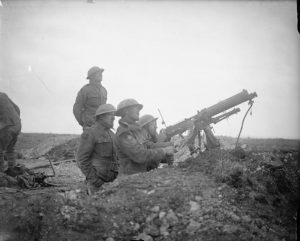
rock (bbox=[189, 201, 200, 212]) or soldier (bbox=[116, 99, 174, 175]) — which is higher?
soldier (bbox=[116, 99, 174, 175])

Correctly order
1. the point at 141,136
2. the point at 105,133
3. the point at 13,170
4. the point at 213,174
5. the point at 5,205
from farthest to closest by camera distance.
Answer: the point at 13,170 < the point at 141,136 < the point at 105,133 < the point at 213,174 < the point at 5,205

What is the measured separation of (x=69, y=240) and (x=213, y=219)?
2.00m

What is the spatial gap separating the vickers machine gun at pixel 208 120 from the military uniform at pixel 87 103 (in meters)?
1.93

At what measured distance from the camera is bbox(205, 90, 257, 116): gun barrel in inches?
287

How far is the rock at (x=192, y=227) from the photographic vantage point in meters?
4.17

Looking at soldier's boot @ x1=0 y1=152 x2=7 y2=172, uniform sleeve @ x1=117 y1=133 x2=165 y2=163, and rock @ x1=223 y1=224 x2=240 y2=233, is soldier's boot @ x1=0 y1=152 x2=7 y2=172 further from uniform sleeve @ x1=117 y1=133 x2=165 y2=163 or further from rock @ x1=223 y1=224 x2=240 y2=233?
rock @ x1=223 y1=224 x2=240 y2=233

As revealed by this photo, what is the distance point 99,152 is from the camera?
6.27 m

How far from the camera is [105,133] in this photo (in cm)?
640

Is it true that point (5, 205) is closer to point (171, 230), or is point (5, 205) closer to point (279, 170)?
point (171, 230)

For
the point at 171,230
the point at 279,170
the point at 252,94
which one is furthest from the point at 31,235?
the point at 252,94

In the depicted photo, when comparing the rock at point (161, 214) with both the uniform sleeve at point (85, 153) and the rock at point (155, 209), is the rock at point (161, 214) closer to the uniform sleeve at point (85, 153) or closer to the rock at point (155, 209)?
the rock at point (155, 209)

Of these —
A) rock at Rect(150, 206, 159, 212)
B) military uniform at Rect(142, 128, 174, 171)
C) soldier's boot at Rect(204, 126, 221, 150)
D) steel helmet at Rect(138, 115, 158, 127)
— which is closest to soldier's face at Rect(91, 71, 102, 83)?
steel helmet at Rect(138, 115, 158, 127)

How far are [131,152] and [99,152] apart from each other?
25.8 inches

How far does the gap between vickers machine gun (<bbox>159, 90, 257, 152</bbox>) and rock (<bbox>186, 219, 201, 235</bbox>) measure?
3.25 meters
